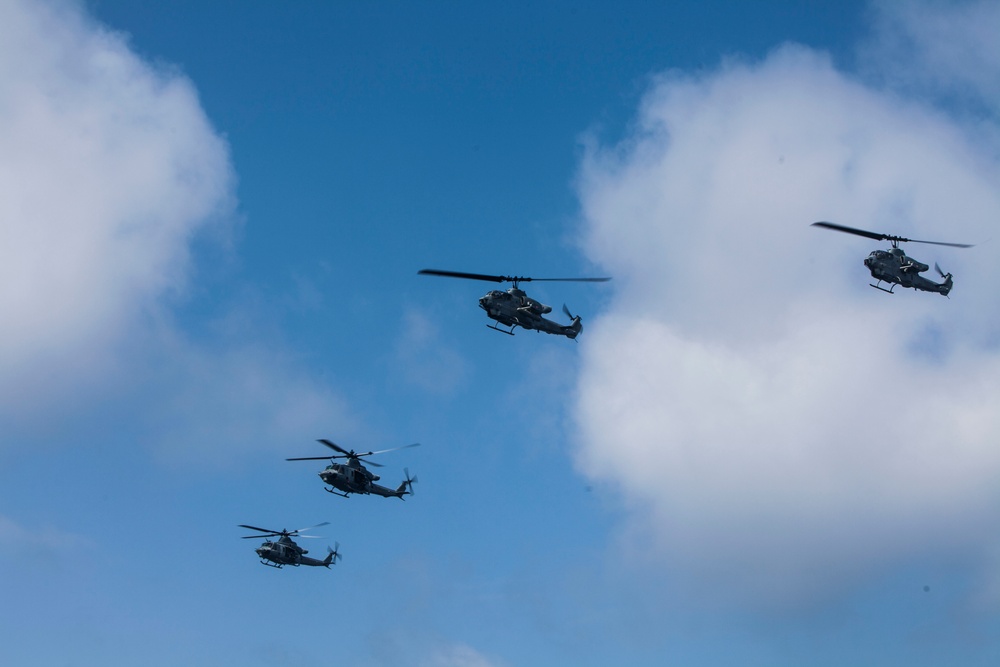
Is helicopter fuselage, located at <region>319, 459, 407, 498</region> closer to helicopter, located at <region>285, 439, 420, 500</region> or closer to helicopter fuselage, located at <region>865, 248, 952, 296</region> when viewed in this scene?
helicopter, located at <region>285, 439, 420, 500</region>

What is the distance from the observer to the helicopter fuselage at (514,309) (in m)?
88.8

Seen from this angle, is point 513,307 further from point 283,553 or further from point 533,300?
point 283,553

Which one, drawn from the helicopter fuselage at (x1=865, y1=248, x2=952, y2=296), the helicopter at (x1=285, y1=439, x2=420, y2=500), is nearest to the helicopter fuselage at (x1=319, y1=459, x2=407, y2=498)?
the helicopter at (x1=285, y1=439, x2=420, y2=500)

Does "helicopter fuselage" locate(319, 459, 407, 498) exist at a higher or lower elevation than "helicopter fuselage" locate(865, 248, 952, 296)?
lower

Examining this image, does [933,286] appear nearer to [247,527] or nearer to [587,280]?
[587,280]

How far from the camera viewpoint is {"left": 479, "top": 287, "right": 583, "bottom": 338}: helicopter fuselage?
3497 inches

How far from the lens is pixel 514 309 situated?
9044 centimetres

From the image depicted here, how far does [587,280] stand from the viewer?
276ft

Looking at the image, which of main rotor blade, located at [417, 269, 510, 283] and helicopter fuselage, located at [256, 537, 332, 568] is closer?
main rotor blade, located at [417, 269, 510, 283]

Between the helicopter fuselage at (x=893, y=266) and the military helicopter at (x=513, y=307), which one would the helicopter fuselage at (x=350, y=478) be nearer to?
the military helicopter at (x=513, y=307)

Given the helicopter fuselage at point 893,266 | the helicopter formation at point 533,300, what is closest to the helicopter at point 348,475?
the helicopter formation at point 533,300

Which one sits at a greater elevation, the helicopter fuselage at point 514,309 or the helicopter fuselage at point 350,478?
the helicopter fuselage at point 514,309

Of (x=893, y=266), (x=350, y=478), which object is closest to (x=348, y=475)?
(x=350, y=478)

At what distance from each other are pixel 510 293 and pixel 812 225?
30435 mm
